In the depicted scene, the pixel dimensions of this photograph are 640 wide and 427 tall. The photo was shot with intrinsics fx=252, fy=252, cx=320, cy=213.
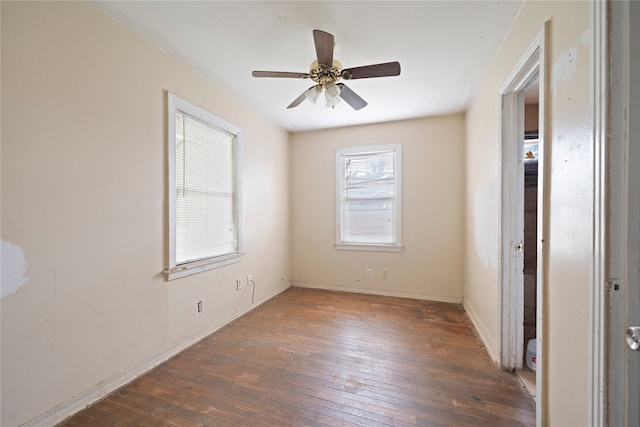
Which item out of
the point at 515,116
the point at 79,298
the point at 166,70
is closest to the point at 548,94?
the point at 515,116

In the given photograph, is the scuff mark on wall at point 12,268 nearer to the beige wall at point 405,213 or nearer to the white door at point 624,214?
the white door at point 624,214

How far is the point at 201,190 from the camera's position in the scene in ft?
8.30

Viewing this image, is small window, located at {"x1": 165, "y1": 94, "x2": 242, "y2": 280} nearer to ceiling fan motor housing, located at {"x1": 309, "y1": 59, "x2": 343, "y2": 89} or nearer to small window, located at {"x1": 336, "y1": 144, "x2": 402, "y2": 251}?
ceiling fan motor housing, located at {"x1": 309, "y1": 59, "x2": 343, "y2": 89}

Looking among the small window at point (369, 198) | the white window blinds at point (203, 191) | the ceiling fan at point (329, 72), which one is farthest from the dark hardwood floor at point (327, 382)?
the ceiling fan at point (329, 72)

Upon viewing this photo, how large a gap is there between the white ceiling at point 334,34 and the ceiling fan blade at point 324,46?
201 millimetres

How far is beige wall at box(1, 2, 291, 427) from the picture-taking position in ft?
4.31

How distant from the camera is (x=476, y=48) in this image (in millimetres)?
2016

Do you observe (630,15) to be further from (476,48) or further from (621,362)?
(476,48)

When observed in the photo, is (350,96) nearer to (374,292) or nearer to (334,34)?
(334,34)

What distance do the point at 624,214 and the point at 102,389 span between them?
281 cm

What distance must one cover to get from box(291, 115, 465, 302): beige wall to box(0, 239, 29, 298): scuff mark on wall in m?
3.08

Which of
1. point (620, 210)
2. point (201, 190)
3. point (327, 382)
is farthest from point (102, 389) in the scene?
point (620, 210)

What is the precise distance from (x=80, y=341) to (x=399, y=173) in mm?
3593

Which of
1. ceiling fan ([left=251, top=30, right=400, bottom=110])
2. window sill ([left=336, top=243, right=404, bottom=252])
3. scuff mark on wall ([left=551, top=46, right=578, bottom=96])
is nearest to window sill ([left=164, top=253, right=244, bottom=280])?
window sill ([left=336, top=243, right=404, bottom=252])
